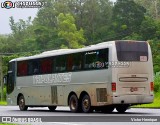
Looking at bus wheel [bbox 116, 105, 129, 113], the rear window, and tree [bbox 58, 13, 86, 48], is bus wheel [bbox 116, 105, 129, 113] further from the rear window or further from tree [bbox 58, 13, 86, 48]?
tree [bbox 58, 13, 86, 48]

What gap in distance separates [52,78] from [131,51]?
567 centimetres

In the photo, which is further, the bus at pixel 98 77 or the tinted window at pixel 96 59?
the tinted window at pixel 96 59

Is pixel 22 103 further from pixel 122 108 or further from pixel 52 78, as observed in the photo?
pixel 122 108

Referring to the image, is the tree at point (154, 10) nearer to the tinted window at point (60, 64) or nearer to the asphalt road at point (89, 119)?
the tinted window at point (60, 64)

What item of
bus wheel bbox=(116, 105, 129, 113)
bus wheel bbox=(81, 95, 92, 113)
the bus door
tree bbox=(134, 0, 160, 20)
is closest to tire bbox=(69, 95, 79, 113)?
bus wheel bbox=(81, 95, 92, 113)

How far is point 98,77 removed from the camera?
25297mm

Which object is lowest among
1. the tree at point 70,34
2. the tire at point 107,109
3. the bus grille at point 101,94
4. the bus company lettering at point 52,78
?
the tire at point 107,109

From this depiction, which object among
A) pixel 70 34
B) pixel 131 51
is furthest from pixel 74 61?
pixel 70 34

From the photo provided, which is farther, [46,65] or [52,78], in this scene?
[46,65]

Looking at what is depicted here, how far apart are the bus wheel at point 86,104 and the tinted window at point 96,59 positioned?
4.78ft

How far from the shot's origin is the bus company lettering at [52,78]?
91.2ft

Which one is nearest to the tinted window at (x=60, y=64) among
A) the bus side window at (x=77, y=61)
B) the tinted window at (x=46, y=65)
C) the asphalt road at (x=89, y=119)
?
the tinted window at (x=46, y=65)

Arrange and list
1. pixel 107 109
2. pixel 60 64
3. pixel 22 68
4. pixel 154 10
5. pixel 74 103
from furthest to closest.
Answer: pixel 154 10, pixel 22 68, pixel 60 64, pixel 107 109, pixel 74 103

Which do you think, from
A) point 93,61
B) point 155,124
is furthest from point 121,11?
point 155,124
